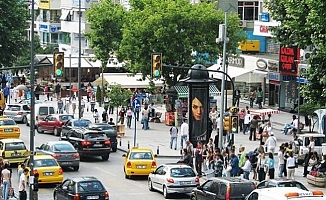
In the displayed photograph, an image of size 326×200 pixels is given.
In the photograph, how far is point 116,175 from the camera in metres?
40.4

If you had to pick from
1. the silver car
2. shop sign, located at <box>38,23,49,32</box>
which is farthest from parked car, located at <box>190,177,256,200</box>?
shop sign, located at <box>38,23,49,32</box>

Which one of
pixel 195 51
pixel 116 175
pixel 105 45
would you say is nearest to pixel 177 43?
pixel 195 51

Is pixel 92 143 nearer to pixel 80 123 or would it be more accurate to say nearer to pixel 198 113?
pixel 198 113

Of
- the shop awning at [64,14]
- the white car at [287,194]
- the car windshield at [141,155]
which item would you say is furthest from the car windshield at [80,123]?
the shop awning at [64,14]

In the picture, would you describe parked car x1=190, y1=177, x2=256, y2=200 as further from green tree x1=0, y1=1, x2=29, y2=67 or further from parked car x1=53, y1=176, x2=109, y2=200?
green tree x1=0, y1=1, x2=29, y2=67

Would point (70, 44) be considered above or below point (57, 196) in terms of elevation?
above

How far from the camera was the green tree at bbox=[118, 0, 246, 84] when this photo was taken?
199ft

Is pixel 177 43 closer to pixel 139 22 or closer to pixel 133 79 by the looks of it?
pixel 139 22

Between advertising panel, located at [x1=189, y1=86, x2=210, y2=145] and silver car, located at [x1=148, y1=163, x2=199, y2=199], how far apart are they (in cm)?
1258

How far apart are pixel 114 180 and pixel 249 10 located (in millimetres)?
40414

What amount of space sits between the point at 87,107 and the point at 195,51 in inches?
493

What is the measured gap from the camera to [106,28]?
7462 cm

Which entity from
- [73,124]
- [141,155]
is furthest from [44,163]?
A: [73,124]

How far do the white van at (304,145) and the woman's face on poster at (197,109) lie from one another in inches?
237
